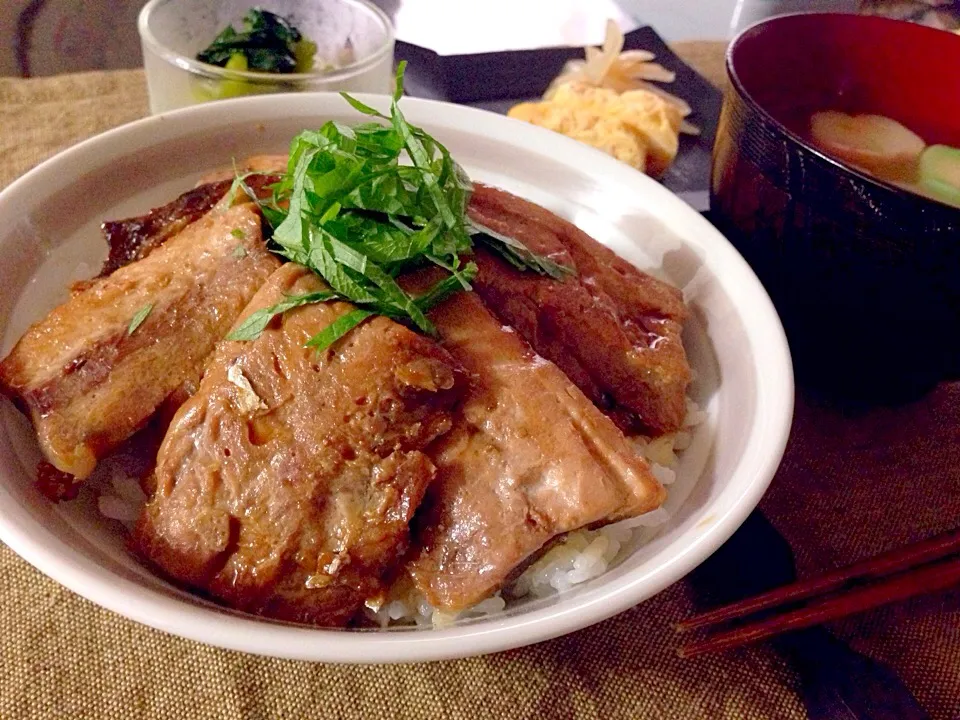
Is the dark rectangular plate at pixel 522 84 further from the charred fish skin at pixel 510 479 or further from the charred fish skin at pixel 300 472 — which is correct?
the charred fish skin at pixel 300 472

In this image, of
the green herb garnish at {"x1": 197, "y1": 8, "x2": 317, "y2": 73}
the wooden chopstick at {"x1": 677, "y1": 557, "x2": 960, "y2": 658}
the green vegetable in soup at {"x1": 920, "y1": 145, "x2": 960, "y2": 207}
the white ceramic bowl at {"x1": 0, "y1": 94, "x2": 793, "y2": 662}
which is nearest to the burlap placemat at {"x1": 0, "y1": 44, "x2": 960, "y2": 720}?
the wooden chopstick at {"x1": 677, "y1": 557, "x2": 960, "y2": 658}

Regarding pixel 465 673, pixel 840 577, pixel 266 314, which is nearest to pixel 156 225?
pixel 266 314

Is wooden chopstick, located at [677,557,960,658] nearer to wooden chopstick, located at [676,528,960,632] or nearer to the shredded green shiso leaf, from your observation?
wooden chopstick, located at [676,528,960,632]

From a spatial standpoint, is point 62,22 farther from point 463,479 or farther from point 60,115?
point 463,479

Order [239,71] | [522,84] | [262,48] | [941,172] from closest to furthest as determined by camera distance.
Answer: [941,172] → [239,71] → [262,48] → [522,84]

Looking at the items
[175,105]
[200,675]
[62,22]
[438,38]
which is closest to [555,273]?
Result: [200,675]

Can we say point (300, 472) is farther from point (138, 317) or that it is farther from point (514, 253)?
point (514, 253)
